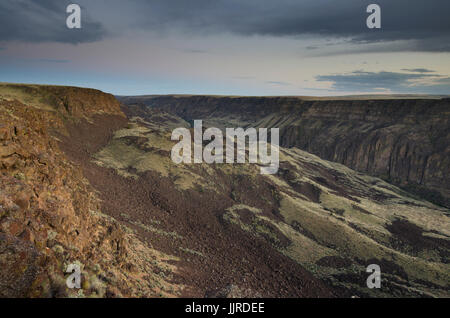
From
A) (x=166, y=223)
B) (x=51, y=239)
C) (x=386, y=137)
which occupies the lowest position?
(x=166, y=223)

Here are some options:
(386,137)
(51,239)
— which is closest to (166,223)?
(51,239)

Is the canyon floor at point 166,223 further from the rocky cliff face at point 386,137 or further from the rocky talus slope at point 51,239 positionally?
the rocky cliff face at point 386,137

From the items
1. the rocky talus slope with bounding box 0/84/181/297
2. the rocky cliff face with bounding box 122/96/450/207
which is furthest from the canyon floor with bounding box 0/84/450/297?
the rocky cliff face with bounding box 122/96/450/207

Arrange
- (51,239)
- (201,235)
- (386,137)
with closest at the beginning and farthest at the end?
(51,239) < (201,235) < (386,137)

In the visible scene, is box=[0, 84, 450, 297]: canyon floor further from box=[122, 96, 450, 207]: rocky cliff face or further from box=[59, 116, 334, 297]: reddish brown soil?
box=[122, 96, 450, 207]: rocky cliff face

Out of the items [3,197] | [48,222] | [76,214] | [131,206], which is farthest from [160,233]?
[3,197]

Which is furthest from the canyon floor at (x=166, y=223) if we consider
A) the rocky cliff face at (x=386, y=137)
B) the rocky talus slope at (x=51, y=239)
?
the rocky cliff face at (x=386, y=137)

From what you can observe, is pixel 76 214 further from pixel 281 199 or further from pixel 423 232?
pixel 423 232

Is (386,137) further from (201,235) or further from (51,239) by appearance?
(51,239)
